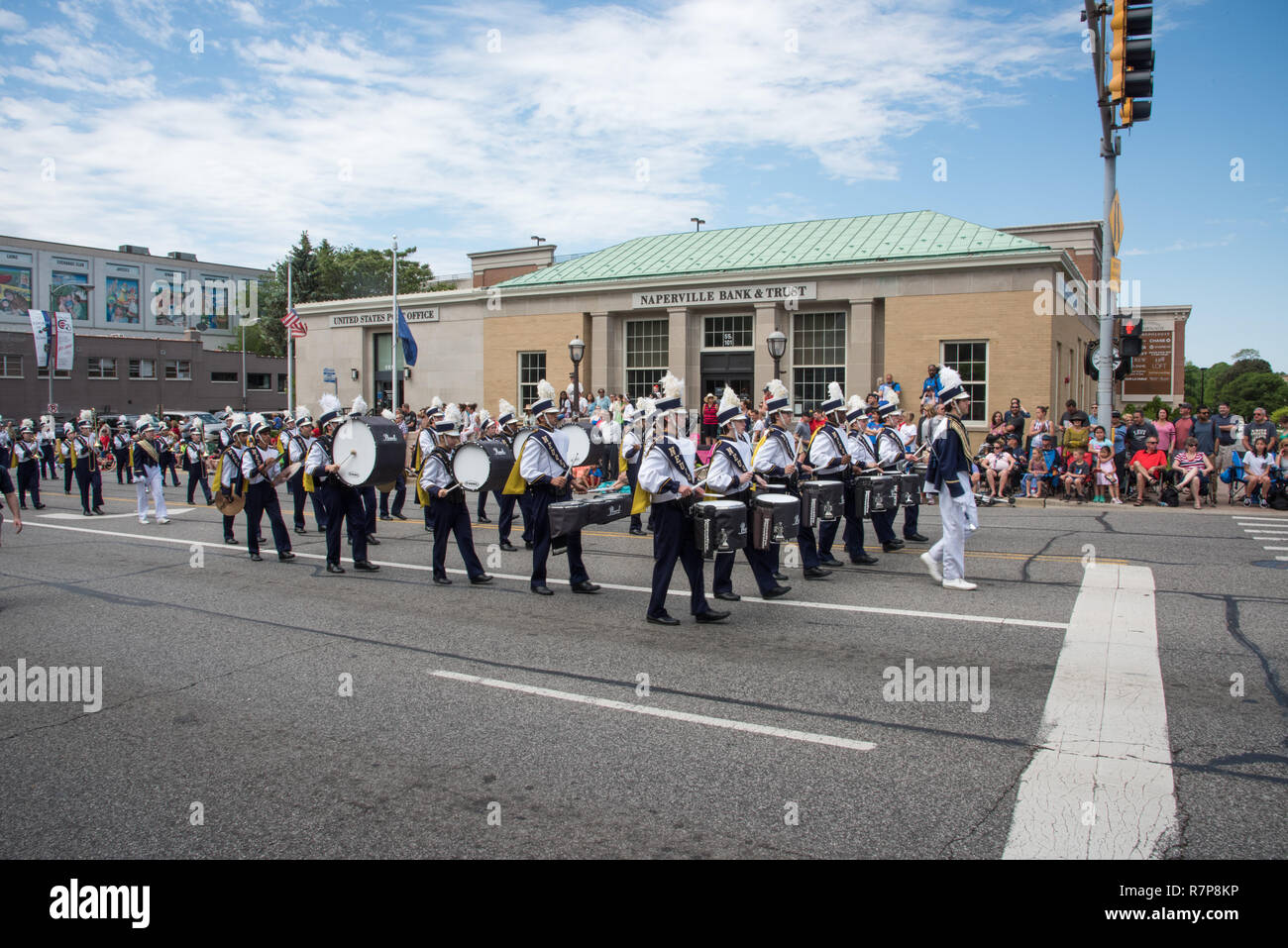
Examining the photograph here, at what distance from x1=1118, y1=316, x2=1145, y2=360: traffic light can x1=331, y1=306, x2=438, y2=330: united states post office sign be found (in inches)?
1034

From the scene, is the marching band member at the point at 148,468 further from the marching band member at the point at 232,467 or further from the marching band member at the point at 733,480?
the marching band member at the point at 733,480

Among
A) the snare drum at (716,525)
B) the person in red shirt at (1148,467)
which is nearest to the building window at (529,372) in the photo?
the person in red shirt at (1148,467)

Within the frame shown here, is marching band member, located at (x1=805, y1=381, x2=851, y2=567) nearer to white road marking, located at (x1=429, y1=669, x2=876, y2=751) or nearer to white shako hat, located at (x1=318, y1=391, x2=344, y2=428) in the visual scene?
white road marking, located at (x1=429, y1=669, x2=876, y2=751)

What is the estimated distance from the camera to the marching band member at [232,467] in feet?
43.6

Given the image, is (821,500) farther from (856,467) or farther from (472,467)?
(472,467)

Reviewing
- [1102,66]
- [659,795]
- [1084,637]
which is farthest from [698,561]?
[1102,66]

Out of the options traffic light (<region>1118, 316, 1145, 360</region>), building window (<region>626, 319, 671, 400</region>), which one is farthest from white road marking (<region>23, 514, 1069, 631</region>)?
building window (<region>626, 319, 671, 400</region>)

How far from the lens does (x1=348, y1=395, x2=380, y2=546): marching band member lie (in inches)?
456

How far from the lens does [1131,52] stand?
1186 centimetres

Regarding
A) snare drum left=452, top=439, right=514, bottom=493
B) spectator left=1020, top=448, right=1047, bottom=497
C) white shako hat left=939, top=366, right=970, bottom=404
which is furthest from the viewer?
spectator left=1020, top=448, right=1047, bottom=497

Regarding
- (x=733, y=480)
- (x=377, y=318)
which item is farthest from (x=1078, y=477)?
(x=377, y=318)

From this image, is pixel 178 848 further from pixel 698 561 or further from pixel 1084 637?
pixel 1084 637

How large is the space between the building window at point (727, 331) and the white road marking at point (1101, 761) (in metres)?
22.7

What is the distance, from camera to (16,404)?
61.0 m
